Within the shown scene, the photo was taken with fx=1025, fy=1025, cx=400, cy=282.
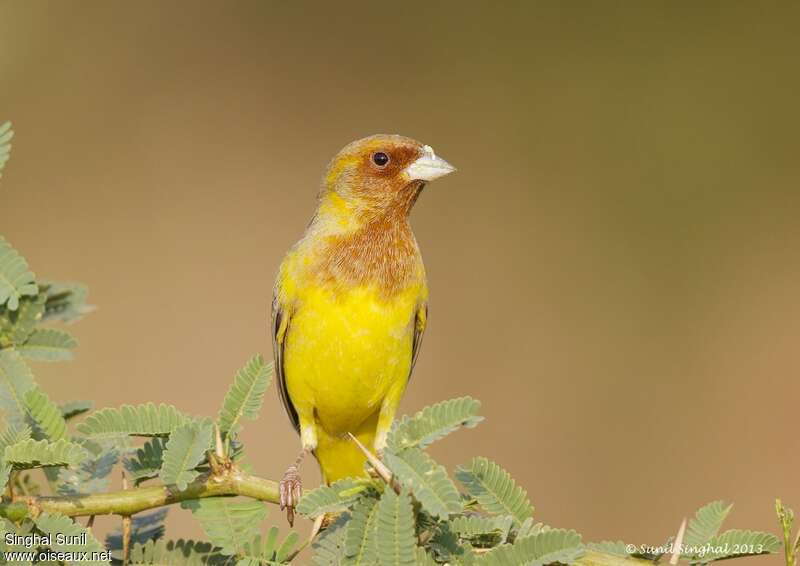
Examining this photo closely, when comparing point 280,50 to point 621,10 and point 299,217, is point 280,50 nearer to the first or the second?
point 299,217

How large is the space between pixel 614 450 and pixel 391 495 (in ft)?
13.8

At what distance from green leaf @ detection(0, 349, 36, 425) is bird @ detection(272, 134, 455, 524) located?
0.88 metres

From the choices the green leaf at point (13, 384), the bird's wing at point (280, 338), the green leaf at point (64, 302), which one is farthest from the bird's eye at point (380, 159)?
A: the green leaf at point (13, 384)

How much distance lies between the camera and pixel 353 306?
10.6 feet

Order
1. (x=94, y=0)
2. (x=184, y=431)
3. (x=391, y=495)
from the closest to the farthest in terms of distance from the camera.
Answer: (x=391, y=495)
(x=184, y=431)
(x=94, y=0)

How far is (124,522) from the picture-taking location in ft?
6.53

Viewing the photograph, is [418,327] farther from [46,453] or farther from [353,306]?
[46,453]

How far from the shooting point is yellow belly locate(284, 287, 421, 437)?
3.21 meters

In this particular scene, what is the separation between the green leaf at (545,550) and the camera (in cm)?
171

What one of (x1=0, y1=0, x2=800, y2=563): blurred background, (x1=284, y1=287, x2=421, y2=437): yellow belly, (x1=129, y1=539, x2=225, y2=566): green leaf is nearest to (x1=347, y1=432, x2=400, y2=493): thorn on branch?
(x1=129, y1=539, x2=225, y2=566): green leaf

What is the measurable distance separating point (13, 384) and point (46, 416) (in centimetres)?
35

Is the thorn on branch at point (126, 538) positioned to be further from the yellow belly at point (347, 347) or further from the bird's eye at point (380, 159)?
the bird's eye at point (380, 159)

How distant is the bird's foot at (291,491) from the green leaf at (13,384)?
604 millimetres

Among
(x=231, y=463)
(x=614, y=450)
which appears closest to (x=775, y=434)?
(x=614, y=450)
